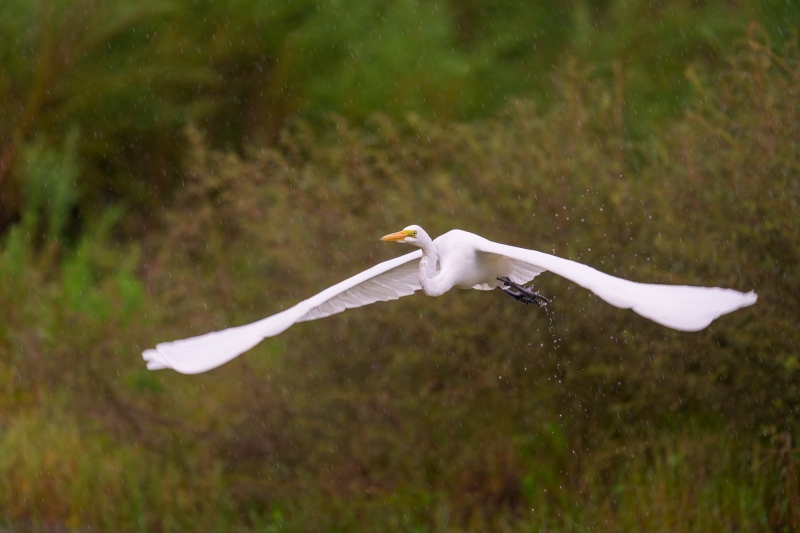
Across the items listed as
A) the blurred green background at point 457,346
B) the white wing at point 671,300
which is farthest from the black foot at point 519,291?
the blurred green background at point 457,346

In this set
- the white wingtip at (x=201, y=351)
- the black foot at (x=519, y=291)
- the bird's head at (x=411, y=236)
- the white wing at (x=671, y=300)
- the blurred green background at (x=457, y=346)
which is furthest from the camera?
the blurred green background at (x=457, y=346)

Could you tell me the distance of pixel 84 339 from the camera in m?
7.88

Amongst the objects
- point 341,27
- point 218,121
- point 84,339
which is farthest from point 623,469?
point 218,121

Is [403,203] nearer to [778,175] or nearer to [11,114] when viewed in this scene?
[778,175]

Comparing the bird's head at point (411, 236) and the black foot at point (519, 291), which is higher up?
the bird's head at point (411, 236)

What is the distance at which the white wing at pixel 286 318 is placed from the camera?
3.40 m

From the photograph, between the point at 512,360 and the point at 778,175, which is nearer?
the point at 778,175

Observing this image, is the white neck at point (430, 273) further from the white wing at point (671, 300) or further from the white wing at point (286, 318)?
the white wing at point (671, 300)

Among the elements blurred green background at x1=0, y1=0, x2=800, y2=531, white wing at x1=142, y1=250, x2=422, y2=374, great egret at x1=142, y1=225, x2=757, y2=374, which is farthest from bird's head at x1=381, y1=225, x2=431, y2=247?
blurred green background at x1=0, y1=0, x2=800, y2=531

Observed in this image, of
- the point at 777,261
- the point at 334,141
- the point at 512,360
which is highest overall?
the point at 334,141

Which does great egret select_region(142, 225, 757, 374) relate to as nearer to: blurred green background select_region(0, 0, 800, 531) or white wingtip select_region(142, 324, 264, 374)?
white wingtip select_region(142, 324, 264, 374)

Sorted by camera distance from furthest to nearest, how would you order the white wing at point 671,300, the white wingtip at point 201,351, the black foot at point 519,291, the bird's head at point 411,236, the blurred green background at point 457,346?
1. the blurred green background at point 457,346
2. the black foot at point 519,291
3. the bird's head at point 411,236
4. the white wingtip at point 201,351
5. the white wing at point 671,300

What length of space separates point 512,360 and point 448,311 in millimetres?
463

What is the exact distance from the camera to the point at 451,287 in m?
4.39
